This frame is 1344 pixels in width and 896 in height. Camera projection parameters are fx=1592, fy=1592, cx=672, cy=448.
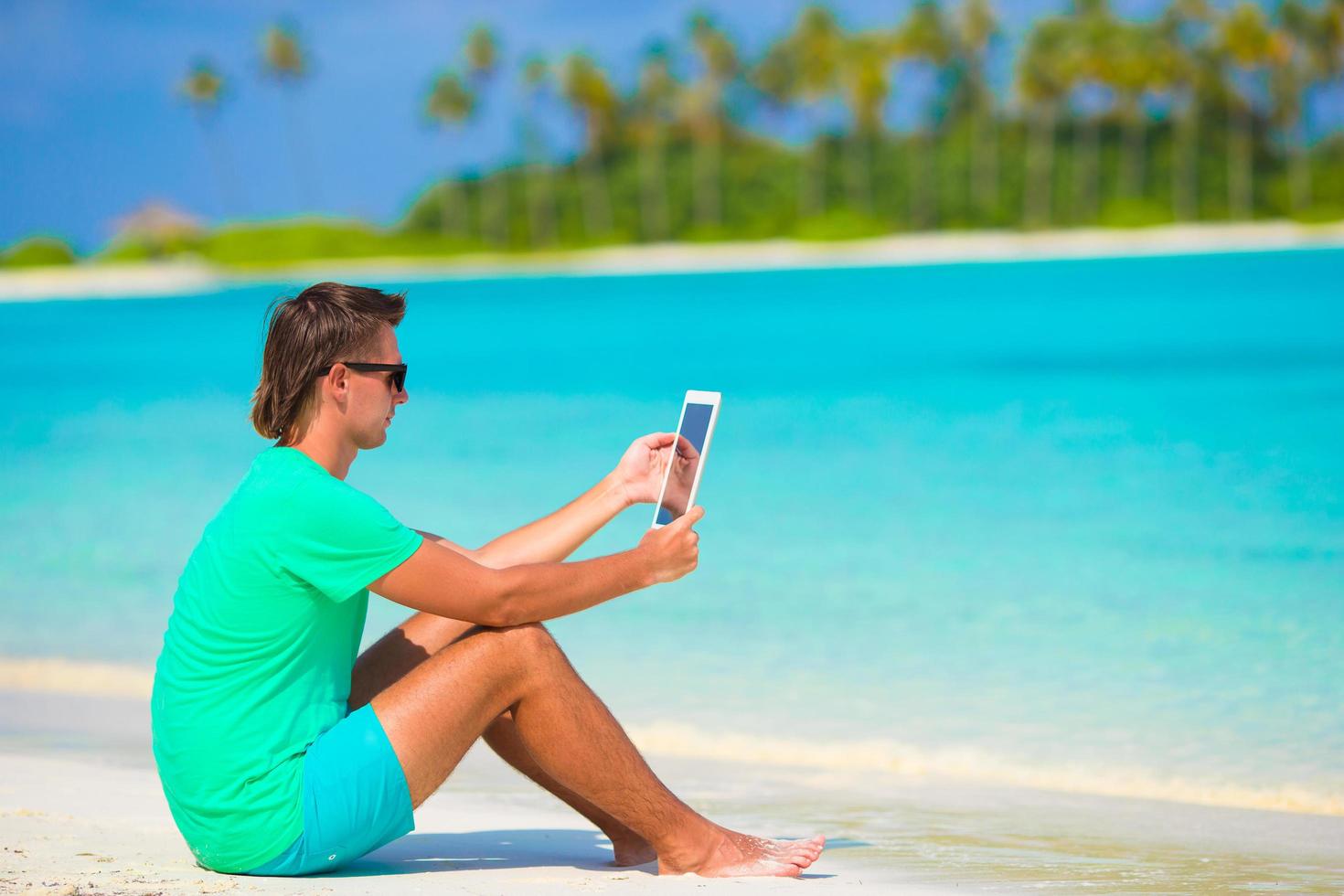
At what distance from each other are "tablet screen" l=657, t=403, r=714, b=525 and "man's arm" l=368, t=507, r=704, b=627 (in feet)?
0.52

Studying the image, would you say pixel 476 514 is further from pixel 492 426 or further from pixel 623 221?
pixel 623 221

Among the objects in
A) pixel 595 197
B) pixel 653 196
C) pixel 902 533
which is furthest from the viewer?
pixel 595 197

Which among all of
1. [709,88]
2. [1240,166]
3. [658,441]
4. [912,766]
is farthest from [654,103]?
[658,441]

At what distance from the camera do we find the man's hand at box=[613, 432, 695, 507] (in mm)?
3537

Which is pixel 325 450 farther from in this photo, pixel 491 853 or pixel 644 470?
pixel 491 853

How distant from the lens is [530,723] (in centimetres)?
310

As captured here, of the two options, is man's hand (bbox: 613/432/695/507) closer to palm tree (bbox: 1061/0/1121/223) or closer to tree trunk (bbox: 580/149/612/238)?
palm tree (bbox: 1061/0/1121/223)

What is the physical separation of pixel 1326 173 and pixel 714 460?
69362mm

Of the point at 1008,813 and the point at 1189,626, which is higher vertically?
the point at 1189,626

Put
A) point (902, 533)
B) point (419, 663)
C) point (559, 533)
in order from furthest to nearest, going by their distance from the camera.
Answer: point (902, 533), point (559, 533), point (419, 663)

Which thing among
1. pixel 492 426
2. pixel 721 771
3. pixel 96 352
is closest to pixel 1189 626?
pixel 721 771

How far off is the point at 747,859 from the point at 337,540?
3.67ft

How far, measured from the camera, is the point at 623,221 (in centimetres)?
8200

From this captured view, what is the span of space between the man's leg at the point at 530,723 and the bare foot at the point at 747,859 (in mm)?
37
